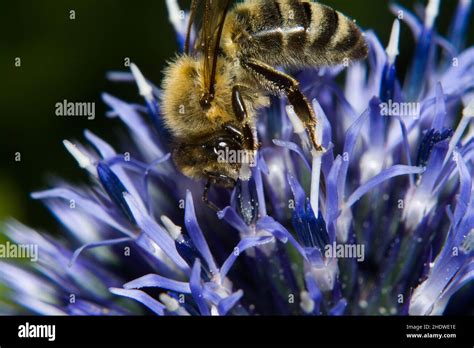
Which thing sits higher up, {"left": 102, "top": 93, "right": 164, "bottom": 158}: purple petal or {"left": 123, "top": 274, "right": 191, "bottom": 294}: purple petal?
{"left": 102, "top": 93, "right": 164, "bottom": 158}: purple petal

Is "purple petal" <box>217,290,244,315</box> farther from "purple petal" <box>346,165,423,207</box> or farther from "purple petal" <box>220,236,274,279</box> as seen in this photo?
"purple petal" <box>346,165,423,207</box>

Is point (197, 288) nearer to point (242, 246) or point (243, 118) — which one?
point (242, 246)

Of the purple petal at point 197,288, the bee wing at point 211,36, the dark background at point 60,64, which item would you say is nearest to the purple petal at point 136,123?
the dark background at point 60,64

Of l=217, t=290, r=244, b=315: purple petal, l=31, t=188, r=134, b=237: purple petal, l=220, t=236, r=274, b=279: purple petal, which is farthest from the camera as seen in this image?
l=31, t=188, r=134, b=237: purple petal

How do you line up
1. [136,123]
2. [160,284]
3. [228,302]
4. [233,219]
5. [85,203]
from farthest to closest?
[136,123], [85,203], [233,219], [160,284], [228,302]

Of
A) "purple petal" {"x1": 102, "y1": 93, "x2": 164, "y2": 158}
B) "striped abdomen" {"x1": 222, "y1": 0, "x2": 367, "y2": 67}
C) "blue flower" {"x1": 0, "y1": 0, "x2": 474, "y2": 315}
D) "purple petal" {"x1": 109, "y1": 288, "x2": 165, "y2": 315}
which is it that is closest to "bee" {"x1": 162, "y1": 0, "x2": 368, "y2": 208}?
"striped abdomen" {"x1": 222, "y1": 0, "x2": 367, "y2": 67}

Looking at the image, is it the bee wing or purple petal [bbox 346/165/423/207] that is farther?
purple petal [bbox 346/165/423/207]

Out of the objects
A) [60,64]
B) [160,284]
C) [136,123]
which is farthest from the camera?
[60,64]

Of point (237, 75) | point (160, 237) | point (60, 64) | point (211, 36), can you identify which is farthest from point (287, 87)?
point (60, 64)
